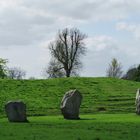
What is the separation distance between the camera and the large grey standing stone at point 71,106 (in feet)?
129

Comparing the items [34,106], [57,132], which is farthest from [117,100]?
[57,132]

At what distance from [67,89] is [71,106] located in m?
29.2

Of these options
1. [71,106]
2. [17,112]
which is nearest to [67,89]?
[71,106]

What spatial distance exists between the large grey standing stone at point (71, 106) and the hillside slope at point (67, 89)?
39.4ft

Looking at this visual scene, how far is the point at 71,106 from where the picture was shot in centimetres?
3978

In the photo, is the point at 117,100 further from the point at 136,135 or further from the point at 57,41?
the point at 57,41

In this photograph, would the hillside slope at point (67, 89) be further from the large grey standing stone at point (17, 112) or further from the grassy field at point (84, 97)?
the large grey standing stone at point (17, 112)

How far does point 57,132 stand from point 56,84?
47.6 m

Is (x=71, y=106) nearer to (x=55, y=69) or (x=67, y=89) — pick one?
(x=67, y=89)

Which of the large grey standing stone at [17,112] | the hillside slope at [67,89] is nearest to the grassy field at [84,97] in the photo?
the hillside slope at [67,89]

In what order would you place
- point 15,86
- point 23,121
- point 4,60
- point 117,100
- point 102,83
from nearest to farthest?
point 23,121
point 117,100
point 15,86
point 102,83
point 4,60

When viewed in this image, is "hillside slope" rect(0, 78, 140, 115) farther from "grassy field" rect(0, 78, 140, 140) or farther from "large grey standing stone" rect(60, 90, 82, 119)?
"large grey standing stone" rect(60, 90, 82, 119)

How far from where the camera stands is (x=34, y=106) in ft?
183

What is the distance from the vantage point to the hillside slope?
54678mm
